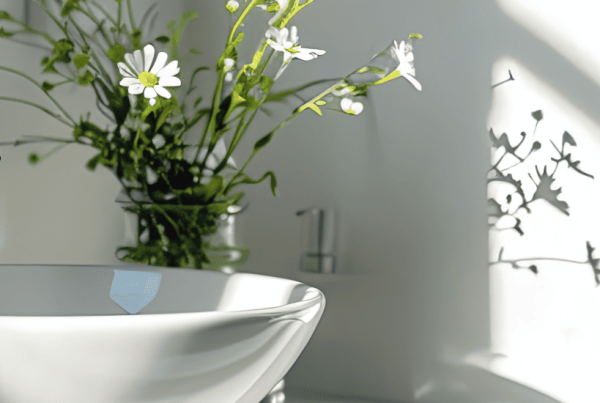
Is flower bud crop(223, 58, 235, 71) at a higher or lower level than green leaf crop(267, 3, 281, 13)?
lower

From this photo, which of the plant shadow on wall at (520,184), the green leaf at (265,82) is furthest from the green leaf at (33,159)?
the plant shadow on wall at (520,184)

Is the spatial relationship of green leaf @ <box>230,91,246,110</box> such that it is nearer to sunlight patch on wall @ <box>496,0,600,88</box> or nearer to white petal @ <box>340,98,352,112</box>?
white petal @ <box>340,98,352,112</box>

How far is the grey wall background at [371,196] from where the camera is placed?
711mm

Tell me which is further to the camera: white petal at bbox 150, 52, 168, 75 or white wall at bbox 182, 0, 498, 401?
white wall at bbox 182, 0, 498, 401

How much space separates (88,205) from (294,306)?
22.4 inches

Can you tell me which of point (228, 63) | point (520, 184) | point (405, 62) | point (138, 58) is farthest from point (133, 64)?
point (520, 184)

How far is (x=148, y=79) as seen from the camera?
0.54 meters

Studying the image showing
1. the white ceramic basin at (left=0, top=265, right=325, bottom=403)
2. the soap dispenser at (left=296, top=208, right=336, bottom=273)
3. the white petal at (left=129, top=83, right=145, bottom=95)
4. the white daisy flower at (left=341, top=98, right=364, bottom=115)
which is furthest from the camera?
the soap dispenser at (left=296, top=208, right=336, bottom=273)

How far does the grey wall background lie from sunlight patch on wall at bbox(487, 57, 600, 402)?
3 cm

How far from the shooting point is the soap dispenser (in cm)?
77

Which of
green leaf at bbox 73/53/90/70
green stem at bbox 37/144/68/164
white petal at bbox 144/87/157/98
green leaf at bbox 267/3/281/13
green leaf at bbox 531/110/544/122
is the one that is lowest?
green stem at bbox 37/144/68/164

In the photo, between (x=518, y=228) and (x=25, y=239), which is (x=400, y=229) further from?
(x=25, y=239)

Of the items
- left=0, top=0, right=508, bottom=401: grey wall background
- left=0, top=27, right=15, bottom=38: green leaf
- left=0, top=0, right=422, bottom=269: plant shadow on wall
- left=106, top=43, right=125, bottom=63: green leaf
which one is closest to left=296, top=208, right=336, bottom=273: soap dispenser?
left=0, top=0, right=508, bottom=401: grey wall background

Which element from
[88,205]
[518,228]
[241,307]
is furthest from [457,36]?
[88,205]
